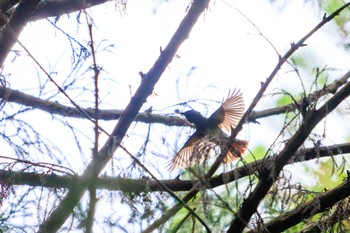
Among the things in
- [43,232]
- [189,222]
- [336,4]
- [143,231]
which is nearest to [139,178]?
[189,222]

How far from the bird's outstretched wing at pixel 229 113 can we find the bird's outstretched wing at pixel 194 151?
154 mm

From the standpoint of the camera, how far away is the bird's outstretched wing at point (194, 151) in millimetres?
1777

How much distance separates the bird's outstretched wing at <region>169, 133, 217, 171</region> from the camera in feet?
5.83

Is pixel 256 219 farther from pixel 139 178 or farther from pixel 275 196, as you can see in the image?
pixel 139 178

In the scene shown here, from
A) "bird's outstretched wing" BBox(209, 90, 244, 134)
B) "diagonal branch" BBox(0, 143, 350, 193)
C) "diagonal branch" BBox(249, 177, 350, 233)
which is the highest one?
"bird's outstretched wing" BBox(209, 90, 244, 134)

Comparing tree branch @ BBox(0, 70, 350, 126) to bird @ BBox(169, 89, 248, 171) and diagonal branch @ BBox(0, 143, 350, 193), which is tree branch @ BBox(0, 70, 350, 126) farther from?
diagonal branch @ BBox(0, 143, 350, 193)

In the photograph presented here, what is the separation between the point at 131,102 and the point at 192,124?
0.24 m

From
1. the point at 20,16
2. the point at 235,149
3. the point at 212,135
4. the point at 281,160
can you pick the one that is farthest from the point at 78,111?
the point at 281,160

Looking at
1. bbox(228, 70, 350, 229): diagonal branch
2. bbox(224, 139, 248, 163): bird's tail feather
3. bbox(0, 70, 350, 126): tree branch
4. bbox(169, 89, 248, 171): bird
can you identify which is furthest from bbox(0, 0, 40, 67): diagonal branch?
bbox(228, 70, 350, 229): diagonal branch

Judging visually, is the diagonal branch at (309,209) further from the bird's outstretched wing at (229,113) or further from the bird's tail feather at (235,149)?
the bird's outstretched wing at (229,113)

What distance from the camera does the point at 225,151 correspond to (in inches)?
65.6

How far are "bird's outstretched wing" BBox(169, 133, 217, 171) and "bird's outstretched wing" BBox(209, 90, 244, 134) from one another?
154mm

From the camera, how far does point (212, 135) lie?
1.86 m

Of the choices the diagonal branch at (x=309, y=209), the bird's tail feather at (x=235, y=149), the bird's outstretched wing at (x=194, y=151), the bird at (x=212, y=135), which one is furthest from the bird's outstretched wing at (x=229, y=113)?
the diagonal branch at (x=309, y=209)
